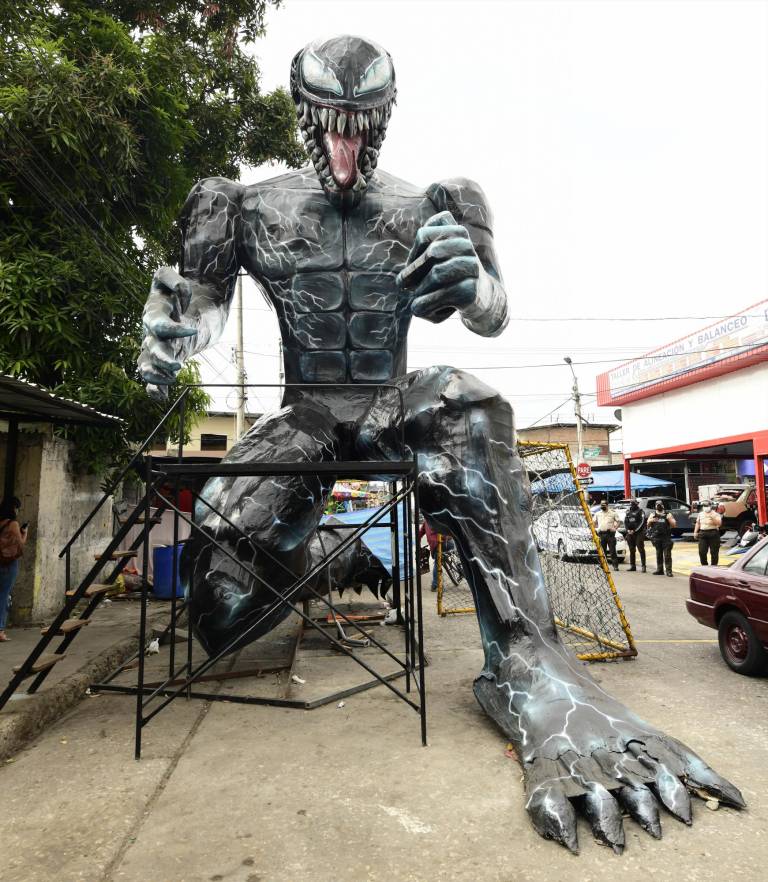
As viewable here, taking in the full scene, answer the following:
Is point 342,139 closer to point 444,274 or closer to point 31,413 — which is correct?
point 444,274

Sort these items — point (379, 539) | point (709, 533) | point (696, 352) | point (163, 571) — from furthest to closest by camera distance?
point (696, 352) < point (709, 533) < point (163, 571) < point (379, 539)

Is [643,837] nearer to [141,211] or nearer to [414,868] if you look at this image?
[414,868]

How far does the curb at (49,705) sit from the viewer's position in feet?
8.88

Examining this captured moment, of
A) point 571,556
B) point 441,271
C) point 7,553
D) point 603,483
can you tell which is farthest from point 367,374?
point 603,483

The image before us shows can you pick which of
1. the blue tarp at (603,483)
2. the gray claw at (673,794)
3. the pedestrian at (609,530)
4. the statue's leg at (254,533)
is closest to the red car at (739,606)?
the blue tarp at (603,483)

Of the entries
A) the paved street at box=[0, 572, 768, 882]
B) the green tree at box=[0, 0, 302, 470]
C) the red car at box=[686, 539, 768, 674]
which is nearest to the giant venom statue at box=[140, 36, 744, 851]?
the paved street at box=[0, 572, 768, 882]

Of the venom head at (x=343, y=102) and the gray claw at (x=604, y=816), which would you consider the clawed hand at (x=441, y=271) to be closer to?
the venom head at (x=343, y=102)

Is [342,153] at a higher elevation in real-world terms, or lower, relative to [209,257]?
higher

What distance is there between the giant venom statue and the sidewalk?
0.91 m

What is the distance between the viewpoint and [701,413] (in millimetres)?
15641

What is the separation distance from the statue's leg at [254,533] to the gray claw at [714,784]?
1612 millimetres

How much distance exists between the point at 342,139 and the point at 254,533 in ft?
5.80

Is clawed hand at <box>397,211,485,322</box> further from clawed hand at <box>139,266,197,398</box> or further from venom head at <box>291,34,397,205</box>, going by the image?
clawed hand at <box>139,266,197,398</box>

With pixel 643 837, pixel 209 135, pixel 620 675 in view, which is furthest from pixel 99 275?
pixel 643 837
